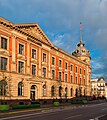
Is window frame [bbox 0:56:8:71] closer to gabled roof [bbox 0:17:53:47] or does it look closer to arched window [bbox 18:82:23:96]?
arched window [bbox 18:82:23:96]

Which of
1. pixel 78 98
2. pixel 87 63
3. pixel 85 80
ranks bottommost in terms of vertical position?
pixel 78 98

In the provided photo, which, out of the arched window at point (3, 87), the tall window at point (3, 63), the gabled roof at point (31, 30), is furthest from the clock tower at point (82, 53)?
the arched window at point (3, 87)

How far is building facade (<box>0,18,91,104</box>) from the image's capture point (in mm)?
49875

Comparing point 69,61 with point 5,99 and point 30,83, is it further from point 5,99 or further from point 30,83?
point 5,99

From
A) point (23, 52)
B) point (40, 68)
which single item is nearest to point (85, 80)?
Answer: point (40, 68)

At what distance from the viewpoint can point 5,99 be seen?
48750 mm

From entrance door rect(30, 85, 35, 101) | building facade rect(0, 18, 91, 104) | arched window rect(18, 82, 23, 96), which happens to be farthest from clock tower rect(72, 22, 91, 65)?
arched window rect(18, 82, 23, 96)

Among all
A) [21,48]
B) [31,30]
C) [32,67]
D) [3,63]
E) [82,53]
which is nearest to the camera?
[3,63]

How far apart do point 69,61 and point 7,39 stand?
37.3 meters

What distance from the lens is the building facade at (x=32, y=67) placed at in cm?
4988

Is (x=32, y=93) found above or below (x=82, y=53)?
below

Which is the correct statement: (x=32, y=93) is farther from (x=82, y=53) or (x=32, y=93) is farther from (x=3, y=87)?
(x=82, y=53)

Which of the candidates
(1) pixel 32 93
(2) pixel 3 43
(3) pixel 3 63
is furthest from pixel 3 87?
(1) pixel 32 93

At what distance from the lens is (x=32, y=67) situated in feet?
197
